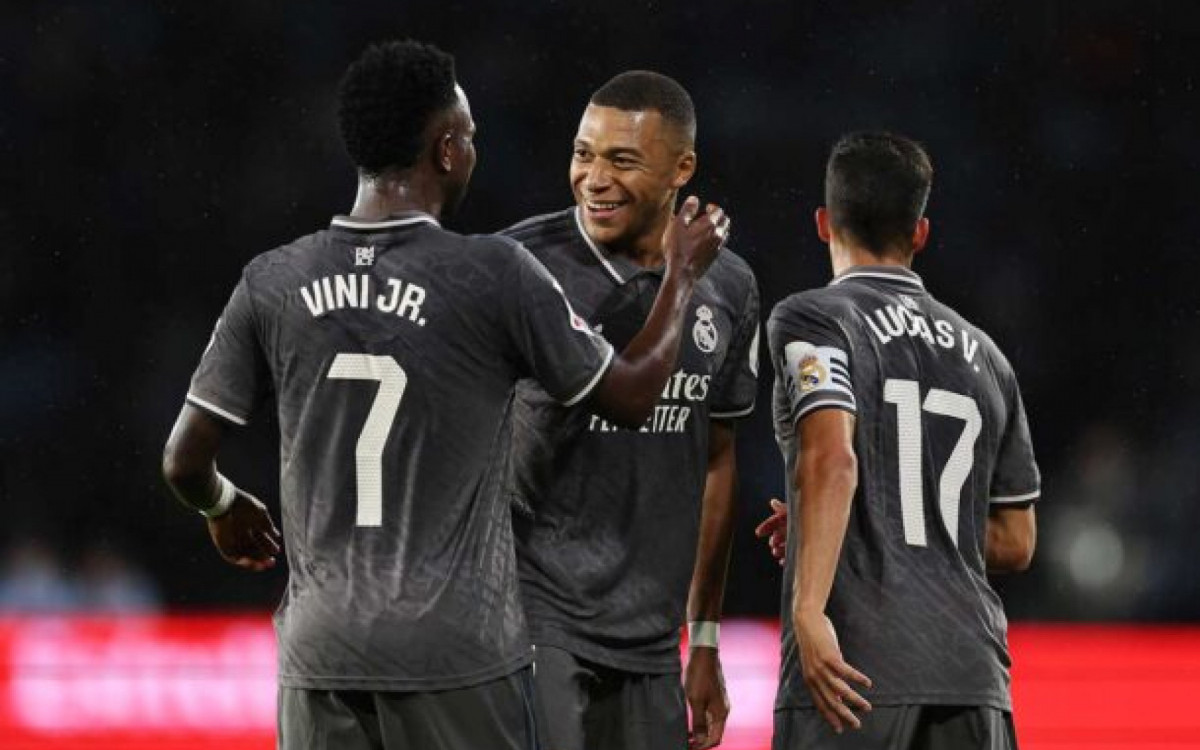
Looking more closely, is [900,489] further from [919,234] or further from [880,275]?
[919,234]

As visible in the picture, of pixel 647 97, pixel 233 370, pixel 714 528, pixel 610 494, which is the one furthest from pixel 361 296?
pixel 714 528

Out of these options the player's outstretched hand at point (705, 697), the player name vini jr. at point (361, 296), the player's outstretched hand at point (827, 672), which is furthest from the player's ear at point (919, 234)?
the player name vini jr. at point (361, 296)

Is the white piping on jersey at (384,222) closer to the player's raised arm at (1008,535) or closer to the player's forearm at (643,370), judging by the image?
the player's forearm at (643,370)

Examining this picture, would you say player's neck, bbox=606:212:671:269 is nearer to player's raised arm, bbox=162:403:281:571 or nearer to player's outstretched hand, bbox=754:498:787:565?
player's outstretched hand, bbox=754:498:787:565

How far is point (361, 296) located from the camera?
3.01 m

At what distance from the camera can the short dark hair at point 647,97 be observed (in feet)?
12.3

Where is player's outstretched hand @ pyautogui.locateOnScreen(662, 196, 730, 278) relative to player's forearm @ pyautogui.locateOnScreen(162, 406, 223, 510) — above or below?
above

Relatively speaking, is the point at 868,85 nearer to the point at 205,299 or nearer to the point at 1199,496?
the point at 1199,496

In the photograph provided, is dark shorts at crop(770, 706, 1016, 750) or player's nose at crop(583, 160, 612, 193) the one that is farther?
player's nose at crop(583, 160, 612, 193)

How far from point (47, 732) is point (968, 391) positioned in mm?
3664

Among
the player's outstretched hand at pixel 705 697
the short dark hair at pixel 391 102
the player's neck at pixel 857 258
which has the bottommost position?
the player's outstretched hand at pixel 705 697

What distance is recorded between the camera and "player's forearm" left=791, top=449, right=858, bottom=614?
127 inches

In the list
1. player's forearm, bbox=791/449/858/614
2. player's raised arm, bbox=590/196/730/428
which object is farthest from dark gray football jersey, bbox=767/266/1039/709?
player's raised arm, bbox=590/196/730/428

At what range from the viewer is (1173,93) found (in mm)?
10805
